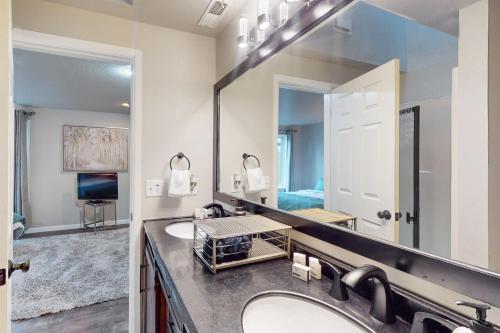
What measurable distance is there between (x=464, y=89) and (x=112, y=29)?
76.0 inches

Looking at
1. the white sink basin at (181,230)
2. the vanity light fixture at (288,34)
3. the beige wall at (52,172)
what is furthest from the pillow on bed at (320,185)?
the beige wall at (52,172)

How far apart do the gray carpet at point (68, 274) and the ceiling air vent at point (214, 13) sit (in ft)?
8.21

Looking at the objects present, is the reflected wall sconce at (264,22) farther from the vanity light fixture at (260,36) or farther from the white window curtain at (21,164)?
the white window curtain at (21,164)

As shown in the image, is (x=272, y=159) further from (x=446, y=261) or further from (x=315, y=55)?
(x=446, y=261)

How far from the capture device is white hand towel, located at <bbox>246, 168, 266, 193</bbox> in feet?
5.30

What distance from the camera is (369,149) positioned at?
0.96m

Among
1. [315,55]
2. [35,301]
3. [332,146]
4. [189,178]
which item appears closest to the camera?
[332,146]

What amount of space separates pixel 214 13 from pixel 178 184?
114 cm

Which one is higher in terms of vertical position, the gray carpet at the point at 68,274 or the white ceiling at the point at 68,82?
the white ceiling at the point at 68,82

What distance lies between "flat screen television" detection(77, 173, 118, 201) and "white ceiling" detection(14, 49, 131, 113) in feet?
4.12

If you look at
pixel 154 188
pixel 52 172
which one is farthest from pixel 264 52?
pixel 52 172

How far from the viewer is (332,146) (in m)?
1.13

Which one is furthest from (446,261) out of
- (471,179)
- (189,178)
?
(189,178)

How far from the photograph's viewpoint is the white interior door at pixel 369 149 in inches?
33.7
